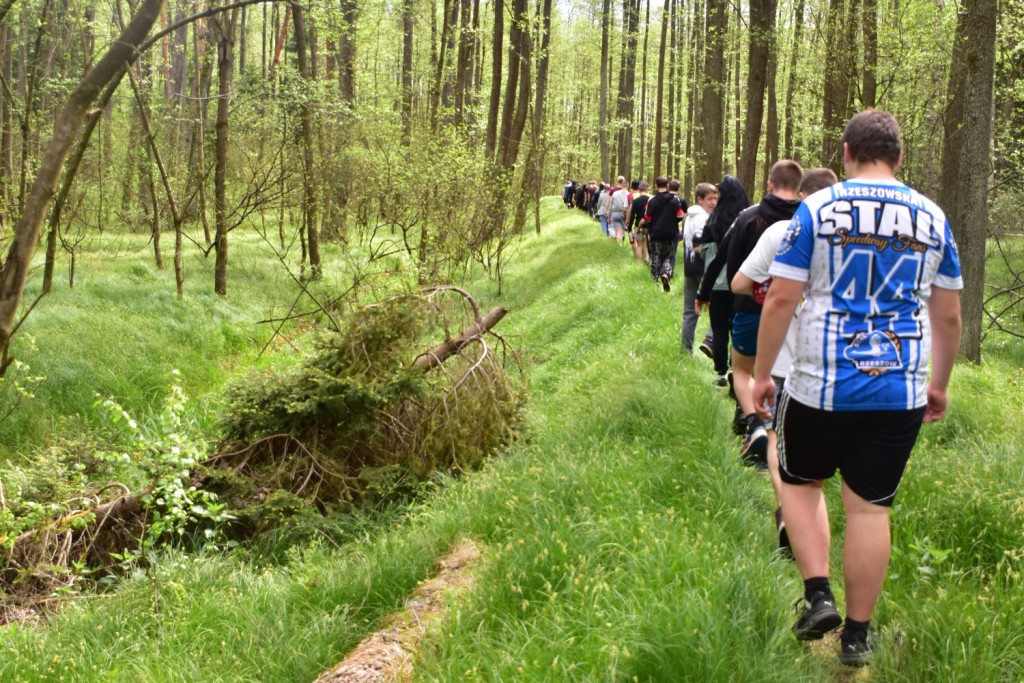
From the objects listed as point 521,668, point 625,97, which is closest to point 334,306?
point 521,668

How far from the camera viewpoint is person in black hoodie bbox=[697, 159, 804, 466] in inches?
207

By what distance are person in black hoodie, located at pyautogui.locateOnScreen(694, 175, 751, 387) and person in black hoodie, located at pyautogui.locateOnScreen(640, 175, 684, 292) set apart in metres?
5.39

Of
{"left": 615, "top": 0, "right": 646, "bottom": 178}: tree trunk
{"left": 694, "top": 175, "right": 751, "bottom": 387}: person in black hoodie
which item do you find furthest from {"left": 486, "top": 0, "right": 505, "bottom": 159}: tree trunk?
{"left": 694, "top": 175, "right": 751, "bottom": 387}: person in black hoodie

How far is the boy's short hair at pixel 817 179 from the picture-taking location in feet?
15.5

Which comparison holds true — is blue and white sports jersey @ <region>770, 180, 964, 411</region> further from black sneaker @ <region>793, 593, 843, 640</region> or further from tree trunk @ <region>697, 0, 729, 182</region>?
tree trunk @ <region>697, 0, 729, 182</region>

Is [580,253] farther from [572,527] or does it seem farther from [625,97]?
[572,527]

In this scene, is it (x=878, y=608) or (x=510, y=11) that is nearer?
(x=878, y=608)

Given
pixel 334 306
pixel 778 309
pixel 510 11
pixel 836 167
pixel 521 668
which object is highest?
pixel 510 11

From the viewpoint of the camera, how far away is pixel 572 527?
4.10 m

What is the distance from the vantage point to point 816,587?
310 centimetres

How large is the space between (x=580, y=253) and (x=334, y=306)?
41.1ft

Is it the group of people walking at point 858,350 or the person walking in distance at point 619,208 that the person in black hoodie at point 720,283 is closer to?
the group of people walking at point 858,350

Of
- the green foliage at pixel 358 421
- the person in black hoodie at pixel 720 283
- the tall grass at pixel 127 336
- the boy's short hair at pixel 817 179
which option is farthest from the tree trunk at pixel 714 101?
the boy's short hair at pixel 817 179

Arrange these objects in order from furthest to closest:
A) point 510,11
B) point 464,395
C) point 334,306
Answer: point 510,11 < point 334,306 < point 464,395
